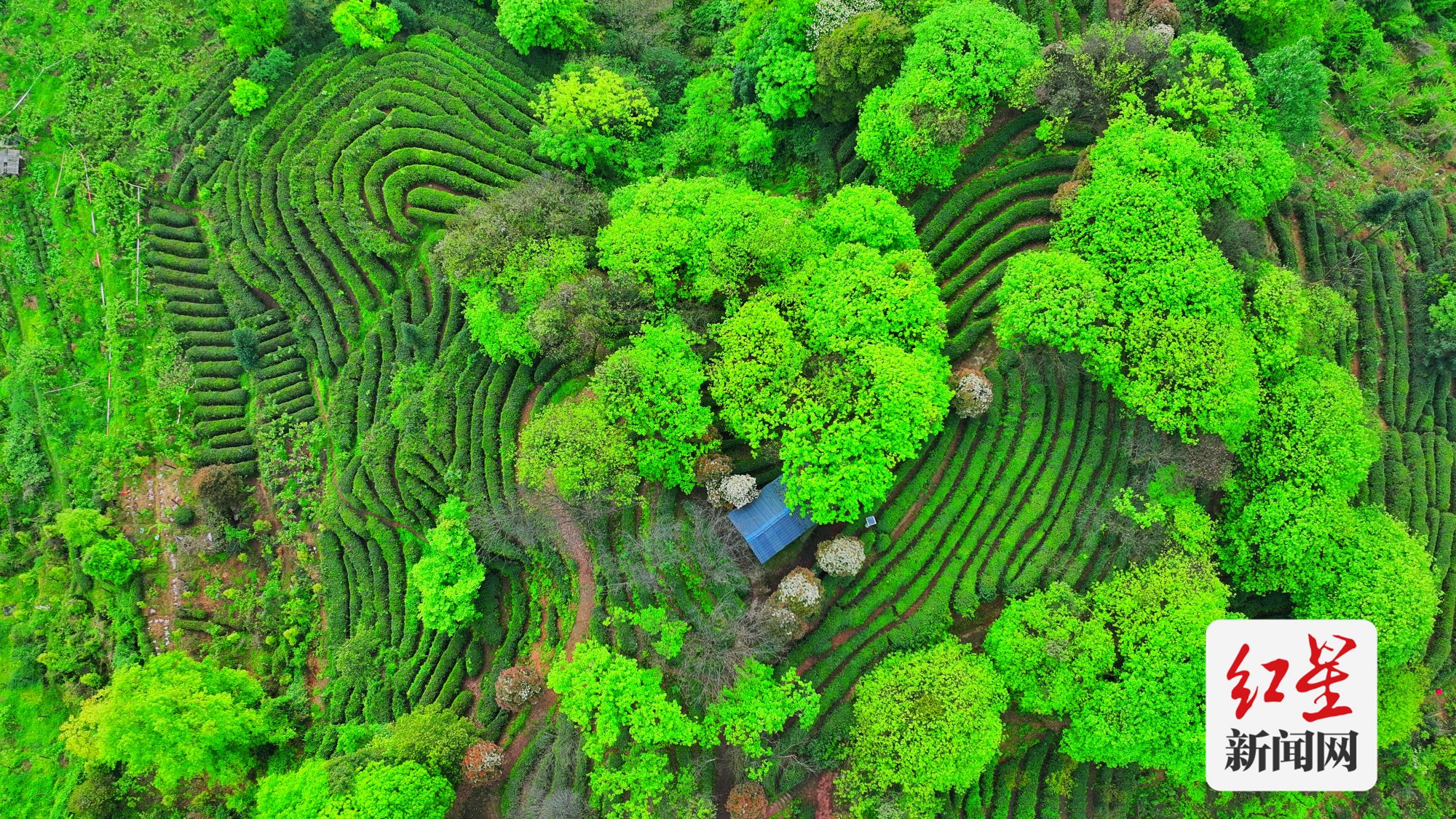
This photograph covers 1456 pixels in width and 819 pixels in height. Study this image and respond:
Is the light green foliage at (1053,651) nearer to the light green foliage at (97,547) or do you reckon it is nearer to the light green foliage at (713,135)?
the light green foliage at (713,135)

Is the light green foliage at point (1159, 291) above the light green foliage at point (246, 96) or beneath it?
beneath

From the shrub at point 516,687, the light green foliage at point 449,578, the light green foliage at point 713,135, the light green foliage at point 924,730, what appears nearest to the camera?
the light green foliage at point 924,730

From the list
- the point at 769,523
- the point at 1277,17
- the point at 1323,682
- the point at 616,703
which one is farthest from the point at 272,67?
the point at 1323,682

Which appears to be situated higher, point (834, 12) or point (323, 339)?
point (834, 12)

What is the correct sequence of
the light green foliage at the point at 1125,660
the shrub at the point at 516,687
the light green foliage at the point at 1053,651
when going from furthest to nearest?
the shrub at the point at 516,687 < the light green foliage at the point at 1053,651 < the light green foliage at the point at 1125,660

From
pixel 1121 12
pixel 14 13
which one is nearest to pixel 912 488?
pixel 1121 12

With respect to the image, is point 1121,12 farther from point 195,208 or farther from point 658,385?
point 195,208

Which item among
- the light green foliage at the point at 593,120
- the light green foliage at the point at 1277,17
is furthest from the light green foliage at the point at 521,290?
the light green foliage at the point at 1277,17
